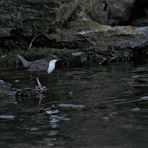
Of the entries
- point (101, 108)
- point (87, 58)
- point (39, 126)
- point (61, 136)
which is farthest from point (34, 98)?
point (87, 58)

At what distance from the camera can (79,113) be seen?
8625 millimetres

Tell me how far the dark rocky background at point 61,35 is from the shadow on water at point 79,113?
10.9ft

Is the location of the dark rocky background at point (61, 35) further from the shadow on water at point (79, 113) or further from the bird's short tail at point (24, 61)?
the shadow on water at point (79, 113)

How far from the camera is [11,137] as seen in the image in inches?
285

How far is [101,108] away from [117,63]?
7.18 meters

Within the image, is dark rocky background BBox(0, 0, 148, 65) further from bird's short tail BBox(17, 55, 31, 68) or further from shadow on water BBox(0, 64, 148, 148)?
shadow on water BBox(0, 64, 148, 148)

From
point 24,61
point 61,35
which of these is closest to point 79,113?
point 24,61

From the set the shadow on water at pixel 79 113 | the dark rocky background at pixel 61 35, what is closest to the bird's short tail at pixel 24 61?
the shadow on water at pixel 79 113

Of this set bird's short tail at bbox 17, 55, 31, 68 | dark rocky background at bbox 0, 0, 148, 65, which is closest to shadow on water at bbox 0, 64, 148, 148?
bird's short tail at bbox 17, 55, 31, 68

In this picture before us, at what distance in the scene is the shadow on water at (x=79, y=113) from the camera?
7.02 meters

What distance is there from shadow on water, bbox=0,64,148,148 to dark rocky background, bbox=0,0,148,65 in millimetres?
3307

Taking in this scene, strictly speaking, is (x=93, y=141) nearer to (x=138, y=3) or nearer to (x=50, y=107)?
(x=50, y=107)

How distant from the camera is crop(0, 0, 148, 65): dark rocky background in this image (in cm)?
1625

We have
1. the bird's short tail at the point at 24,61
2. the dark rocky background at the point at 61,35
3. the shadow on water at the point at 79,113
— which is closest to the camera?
the shadow on water at the point at 79,113
